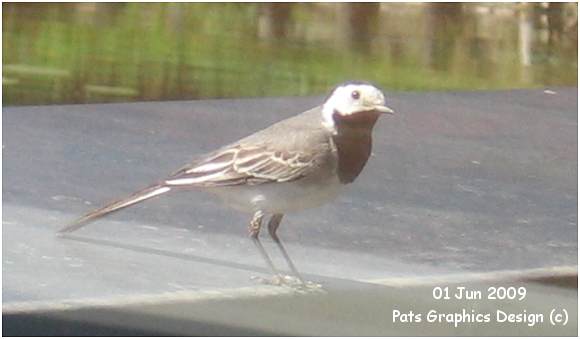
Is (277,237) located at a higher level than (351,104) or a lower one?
lower

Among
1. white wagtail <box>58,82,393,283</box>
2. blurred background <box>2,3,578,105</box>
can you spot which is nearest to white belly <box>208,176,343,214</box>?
white wagtail <box>58,82,393,283</box>

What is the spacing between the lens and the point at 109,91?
354cm

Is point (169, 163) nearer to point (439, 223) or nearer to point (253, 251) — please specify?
point (253, 251)

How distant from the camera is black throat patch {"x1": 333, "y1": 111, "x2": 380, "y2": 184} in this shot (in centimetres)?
278

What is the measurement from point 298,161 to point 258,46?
734mm

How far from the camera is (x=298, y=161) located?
9.08 ft

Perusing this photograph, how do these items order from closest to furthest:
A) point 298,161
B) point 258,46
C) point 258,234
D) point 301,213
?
point 298,161, point 258,234, point 301,213, point 258,46

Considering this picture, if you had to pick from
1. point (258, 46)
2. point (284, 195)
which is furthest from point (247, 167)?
point (258, 46)

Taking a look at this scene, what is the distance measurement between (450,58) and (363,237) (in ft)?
2.30

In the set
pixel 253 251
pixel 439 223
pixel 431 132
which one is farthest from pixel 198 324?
pixel 431 132

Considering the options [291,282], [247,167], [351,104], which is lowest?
[291,282]

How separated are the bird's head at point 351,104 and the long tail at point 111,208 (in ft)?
1.33

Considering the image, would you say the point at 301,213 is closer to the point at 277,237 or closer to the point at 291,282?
the point at 277,237

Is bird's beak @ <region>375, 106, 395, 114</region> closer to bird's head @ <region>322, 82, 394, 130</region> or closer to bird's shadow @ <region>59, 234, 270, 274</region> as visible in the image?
bird's head @ <region>322, 82, 394, 130</region>
